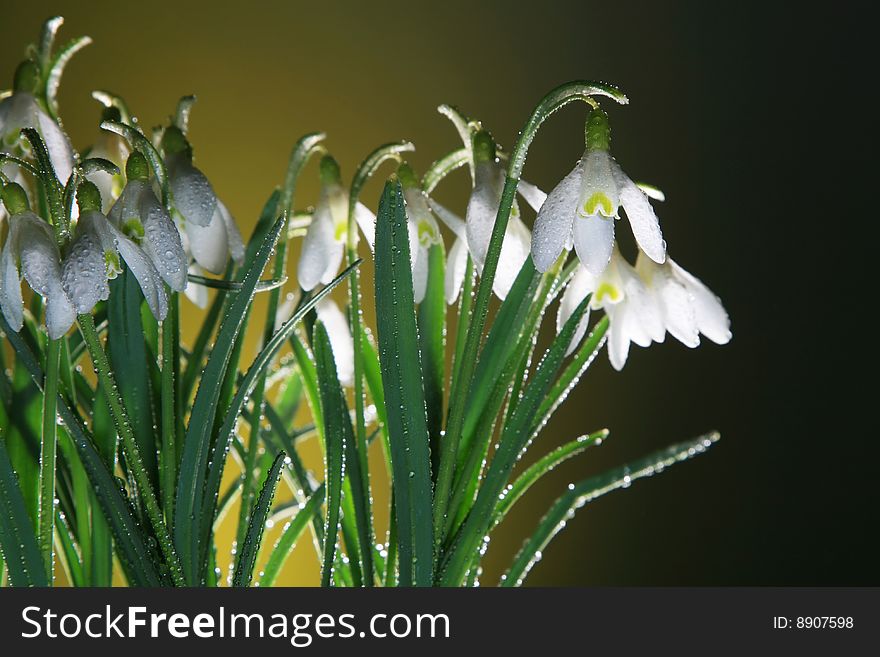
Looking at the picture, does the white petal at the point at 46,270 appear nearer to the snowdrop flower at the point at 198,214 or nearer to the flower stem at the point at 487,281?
the snowdrop flower at the point at 198,214

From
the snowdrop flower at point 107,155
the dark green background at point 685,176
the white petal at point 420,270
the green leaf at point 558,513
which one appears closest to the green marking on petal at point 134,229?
the snowdrop flower at point 107,155

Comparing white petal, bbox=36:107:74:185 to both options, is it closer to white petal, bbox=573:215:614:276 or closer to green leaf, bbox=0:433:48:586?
green leaf, bbox=0:433:48:586

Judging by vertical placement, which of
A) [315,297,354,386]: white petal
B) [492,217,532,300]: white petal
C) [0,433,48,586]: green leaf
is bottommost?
[0,433,48,586]: green leaf

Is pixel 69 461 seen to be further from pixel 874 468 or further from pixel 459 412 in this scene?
pixel 874 468

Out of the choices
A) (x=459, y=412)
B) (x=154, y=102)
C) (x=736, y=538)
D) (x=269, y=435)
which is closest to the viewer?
(x=459, y=412)

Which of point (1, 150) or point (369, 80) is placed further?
point (369, 80)

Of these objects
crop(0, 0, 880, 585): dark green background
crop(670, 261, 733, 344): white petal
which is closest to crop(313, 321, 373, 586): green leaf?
crop(670, 261, 733, 344): white petal

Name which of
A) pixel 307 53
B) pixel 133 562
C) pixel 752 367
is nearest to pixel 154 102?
pixel 307 53
